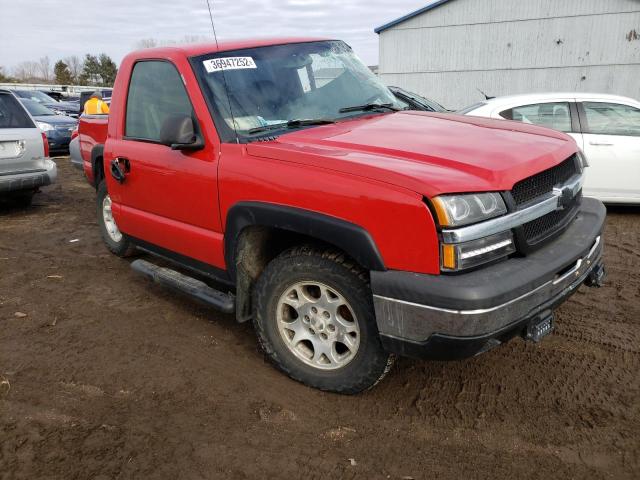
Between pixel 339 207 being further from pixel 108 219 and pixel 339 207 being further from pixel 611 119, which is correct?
pixel 611 119

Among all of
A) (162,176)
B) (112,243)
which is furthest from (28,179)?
(162,176)

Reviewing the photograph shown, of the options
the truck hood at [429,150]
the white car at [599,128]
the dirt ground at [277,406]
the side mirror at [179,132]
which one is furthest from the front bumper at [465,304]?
the white car at [599,128]

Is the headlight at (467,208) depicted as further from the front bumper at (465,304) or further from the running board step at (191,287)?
the running board step at (191,287)

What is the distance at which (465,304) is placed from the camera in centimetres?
231

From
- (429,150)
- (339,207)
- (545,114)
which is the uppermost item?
(429,150)

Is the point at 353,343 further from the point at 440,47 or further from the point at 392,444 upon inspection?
the point at 440,47

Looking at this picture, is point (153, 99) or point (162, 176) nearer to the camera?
point (162, 176)

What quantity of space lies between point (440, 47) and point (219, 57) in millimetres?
21938

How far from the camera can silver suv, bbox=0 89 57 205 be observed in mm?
7387

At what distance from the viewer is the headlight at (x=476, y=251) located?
2.38 metres

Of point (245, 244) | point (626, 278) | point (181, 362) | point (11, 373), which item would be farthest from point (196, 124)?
point (626, 278)

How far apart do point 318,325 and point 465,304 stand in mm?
938

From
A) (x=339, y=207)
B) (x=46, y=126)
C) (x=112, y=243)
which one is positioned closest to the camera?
(x=339, y=207)

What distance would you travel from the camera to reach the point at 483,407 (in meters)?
2.94
